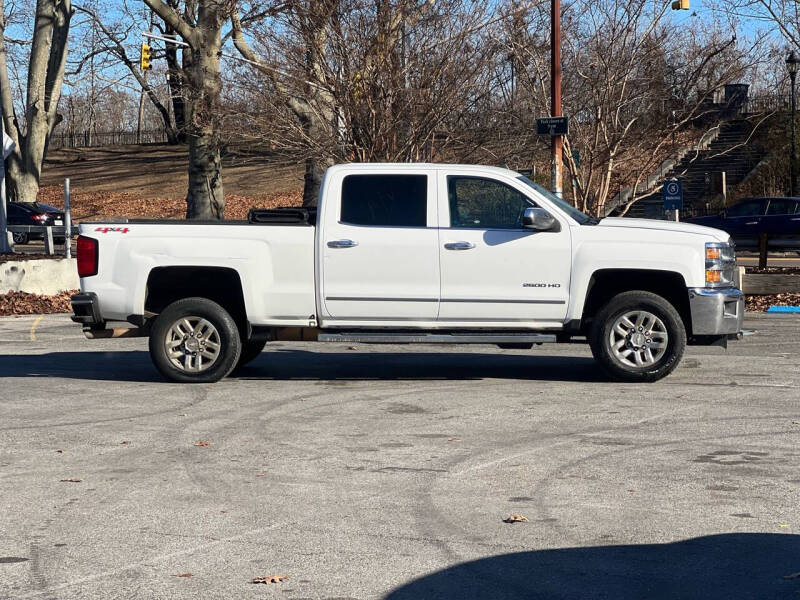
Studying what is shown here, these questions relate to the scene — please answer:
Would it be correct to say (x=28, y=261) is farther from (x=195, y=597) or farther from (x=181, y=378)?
(x=195, y=597)

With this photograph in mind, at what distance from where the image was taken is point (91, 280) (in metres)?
10.8

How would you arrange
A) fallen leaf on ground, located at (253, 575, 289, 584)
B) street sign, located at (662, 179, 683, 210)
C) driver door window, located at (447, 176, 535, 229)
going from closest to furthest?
fallen leaf on ground, located at (253, 575, 289, 584), driver door window, located at (447, 176, 535, 229), street sign, located at (662, 179, 683, 210)

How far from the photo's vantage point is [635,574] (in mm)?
5109

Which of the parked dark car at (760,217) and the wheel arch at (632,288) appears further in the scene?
the parked dark car at (760,217)

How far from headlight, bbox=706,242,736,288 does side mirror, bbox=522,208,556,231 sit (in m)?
1.47

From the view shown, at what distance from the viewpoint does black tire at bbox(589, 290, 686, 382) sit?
1056cm

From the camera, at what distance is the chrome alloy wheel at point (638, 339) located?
419 inches

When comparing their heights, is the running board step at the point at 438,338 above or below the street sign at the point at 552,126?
below

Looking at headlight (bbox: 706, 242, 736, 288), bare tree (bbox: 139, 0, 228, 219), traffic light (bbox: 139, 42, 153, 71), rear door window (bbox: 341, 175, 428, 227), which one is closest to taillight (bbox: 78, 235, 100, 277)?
rear door window (bbox: 341, 175, 428, 227)

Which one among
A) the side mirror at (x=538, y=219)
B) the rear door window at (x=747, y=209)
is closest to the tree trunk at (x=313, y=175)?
the side mirror at (x=538, y=219)

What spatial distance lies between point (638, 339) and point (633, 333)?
74 millimetres

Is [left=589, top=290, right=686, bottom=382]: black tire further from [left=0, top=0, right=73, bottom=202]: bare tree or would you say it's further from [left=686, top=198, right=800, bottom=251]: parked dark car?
[left=0, top=0, right=73, bottom=202]: bare tree

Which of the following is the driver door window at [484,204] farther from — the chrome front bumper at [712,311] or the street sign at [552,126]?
the street sign at [552,126]

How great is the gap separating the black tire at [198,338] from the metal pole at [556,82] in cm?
1152
